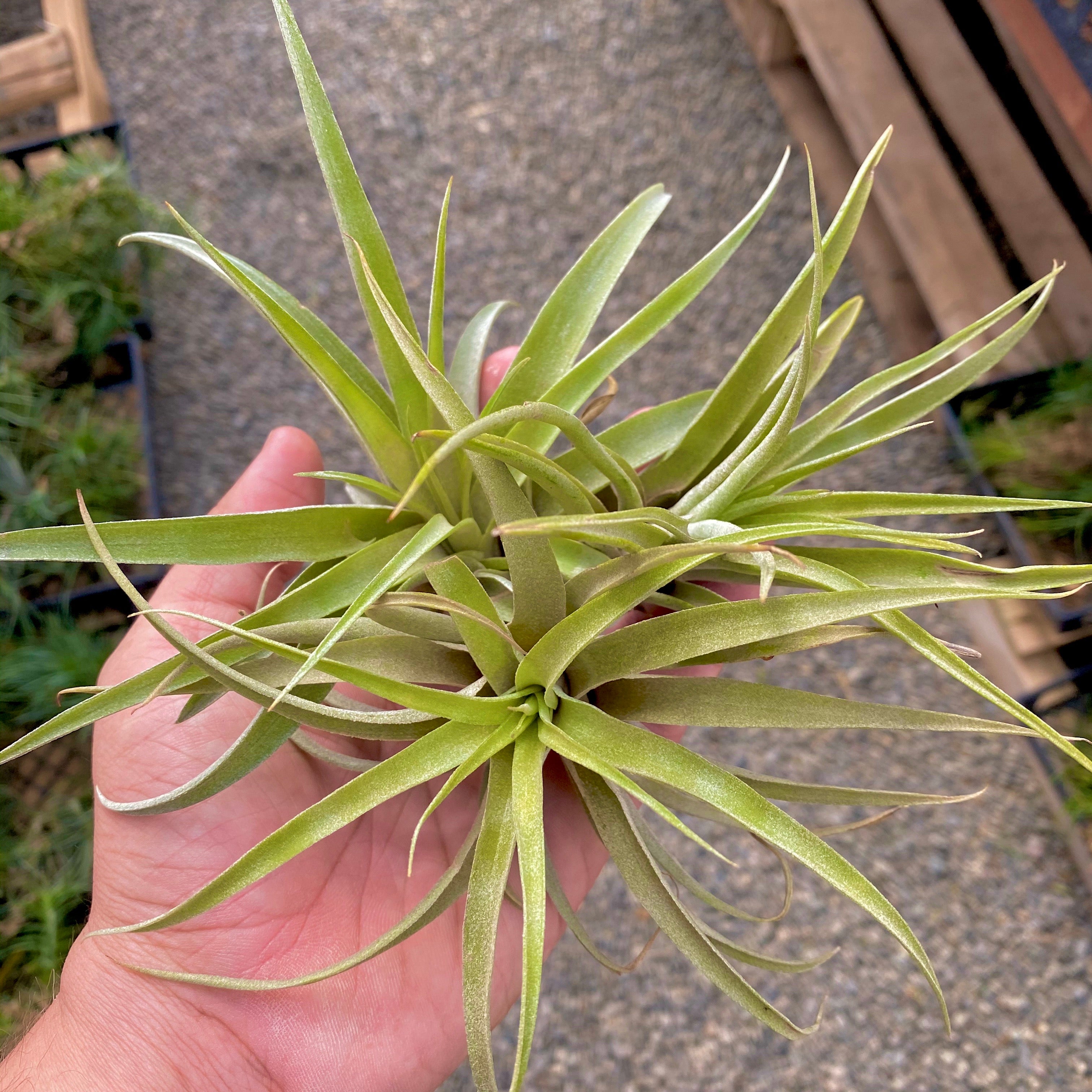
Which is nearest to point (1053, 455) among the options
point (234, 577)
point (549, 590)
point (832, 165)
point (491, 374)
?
point (832, 165)

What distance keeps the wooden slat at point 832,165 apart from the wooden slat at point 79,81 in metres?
1.34

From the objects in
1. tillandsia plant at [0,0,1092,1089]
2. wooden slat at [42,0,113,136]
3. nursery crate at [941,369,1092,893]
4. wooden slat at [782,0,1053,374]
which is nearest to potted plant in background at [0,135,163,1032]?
wooden slat at [42,0,113,136]

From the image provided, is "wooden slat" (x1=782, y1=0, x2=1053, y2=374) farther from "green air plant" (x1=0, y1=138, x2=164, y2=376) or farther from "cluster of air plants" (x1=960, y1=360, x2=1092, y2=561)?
"green air plant" (x1=0, y1=138, x2=164, y2=376)

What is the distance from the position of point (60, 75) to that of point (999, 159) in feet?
5.77

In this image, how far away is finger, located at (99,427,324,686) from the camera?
874 millimetres

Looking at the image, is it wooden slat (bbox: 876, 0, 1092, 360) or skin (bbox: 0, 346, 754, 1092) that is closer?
skin (bbox: 0, 346, 754, 1092)

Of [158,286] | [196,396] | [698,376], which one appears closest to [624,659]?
[698,376]

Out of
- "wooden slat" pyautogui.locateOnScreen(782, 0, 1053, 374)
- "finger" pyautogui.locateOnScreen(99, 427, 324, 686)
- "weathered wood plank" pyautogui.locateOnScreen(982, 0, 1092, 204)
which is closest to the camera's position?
"finger" pyautogui.locateOnScreen(99, 427, 324, 686)

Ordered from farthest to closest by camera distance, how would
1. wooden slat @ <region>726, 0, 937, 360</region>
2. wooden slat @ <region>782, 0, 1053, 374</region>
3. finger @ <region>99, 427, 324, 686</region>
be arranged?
wooden slat @ <region>726, 0, 937, 360</region>, wooden slat @ <region>782, 0, 1053, 374</region>, finger @ <region>99, 427, 324, 686</region>

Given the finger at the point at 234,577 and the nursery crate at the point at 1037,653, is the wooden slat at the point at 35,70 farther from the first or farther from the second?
the nursery crate at the point at 1037,653

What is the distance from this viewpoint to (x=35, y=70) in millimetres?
1652

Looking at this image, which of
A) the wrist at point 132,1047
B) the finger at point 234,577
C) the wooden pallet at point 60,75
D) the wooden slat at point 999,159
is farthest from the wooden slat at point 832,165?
the wrist at point 132,1047

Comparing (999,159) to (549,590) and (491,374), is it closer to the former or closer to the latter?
(491,374)

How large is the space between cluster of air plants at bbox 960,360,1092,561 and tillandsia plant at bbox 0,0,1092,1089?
70cm
